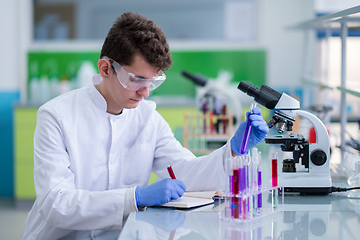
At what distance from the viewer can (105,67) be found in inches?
64.7

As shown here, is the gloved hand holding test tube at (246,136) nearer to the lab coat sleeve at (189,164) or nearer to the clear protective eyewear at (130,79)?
the lab coat sleeve at (189,164)

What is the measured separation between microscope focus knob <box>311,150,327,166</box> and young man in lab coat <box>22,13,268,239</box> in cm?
27

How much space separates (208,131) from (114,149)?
1072 mm

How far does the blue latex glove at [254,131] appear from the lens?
146 centimetres

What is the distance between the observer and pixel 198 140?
283 cm

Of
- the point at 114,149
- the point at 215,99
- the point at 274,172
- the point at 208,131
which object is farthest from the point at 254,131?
the point at 215,99

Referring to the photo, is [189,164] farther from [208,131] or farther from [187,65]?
[187,65]

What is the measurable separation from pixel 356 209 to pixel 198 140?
4.72 feet

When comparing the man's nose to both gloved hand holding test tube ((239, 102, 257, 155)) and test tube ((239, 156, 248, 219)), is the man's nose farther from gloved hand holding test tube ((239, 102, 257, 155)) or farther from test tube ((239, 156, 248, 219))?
test tube ((239, 156, 248, 219))

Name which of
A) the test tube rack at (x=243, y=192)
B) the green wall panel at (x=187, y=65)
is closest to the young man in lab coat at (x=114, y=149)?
the test tube rack at (x=243, y=192)

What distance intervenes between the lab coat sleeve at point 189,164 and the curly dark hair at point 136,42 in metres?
0.41

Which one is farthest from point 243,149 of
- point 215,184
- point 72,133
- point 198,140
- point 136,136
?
point 198,140

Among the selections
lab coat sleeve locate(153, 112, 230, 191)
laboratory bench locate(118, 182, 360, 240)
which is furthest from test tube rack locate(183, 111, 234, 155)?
laboratory bench locate(118, 182, 360, 240)

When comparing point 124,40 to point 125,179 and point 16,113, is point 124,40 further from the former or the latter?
point 16,113
